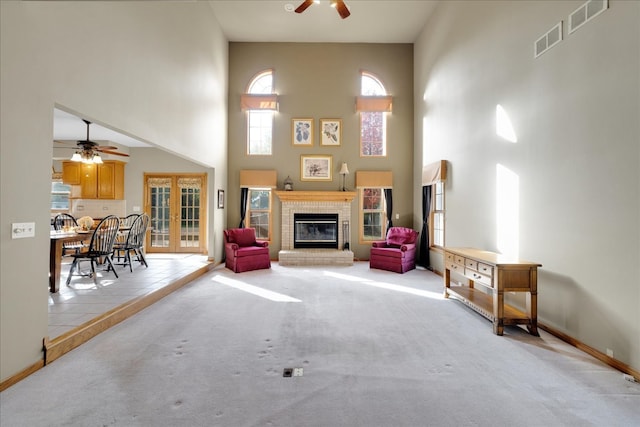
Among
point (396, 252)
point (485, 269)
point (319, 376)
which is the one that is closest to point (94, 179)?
point (396, 252)

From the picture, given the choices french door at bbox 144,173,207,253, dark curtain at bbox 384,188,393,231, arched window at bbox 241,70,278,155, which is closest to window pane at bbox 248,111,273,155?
arched window at bbox 241,70,278,155

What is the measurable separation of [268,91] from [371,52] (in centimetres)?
287

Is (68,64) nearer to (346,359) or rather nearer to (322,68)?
(346,359)

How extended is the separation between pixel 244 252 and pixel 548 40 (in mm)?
5695

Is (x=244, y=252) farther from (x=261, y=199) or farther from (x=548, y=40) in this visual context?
(x=548, y=40)

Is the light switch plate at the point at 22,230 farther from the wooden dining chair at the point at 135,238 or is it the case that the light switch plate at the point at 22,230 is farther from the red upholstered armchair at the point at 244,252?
the red upholstered armchair at the point at 244,252

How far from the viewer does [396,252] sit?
6.43 metres

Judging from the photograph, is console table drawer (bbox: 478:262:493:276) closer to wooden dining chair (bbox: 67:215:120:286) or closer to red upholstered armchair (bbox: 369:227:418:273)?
red upholstered armchair (bbox: 369:227:418:273)

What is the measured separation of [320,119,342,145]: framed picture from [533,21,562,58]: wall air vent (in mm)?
4786

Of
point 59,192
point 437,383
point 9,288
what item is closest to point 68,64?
point 9,288

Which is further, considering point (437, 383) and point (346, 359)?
point (346, 359)

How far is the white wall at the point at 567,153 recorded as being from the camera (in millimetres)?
2535

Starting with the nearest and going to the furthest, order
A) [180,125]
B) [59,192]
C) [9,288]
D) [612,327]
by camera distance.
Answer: [9,288], [612,327], [180,125], [59,192]

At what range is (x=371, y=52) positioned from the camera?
7934mm
